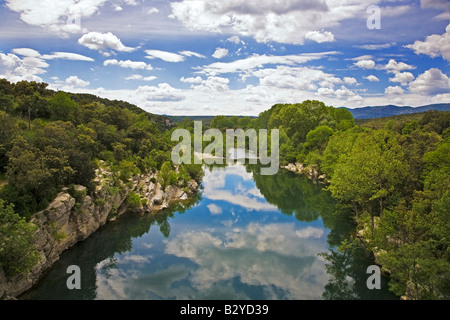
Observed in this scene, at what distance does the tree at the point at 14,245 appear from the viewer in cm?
1516

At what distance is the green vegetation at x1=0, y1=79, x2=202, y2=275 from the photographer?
1608 cm

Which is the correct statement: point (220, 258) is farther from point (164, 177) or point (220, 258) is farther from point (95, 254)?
point (164, 177)

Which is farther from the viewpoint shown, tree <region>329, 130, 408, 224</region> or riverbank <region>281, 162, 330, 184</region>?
riverbank <region>281, 162, 330, 184</region>

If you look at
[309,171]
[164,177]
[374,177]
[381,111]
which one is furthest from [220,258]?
[381,111]

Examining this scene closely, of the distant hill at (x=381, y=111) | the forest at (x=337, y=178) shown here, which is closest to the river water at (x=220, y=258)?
the forest at (x=337, y=178)

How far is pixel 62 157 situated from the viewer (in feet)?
75.4

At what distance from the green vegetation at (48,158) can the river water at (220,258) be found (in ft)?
11.4

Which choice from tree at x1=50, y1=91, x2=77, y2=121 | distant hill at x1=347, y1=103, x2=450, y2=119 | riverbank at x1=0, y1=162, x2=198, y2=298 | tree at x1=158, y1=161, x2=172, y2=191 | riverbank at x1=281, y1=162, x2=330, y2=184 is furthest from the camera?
distant hill at x1=347, y1=103, x2=450, y2=119

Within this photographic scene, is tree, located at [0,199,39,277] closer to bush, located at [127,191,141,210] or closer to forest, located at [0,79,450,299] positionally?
forest, located at [0,79,450,299]

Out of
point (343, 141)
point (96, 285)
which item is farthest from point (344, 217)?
point (96, 285)

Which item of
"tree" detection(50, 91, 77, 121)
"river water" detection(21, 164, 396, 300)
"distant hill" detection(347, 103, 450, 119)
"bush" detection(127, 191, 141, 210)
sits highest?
"distant hill" detection(347, 103, 450, 119)

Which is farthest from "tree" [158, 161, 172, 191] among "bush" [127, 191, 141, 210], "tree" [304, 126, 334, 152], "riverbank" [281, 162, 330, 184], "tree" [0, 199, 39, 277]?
"tree" [304, 126, 334, 152]

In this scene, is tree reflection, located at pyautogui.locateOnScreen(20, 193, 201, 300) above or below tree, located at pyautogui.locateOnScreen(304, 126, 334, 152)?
below

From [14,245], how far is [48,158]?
8181 mm
